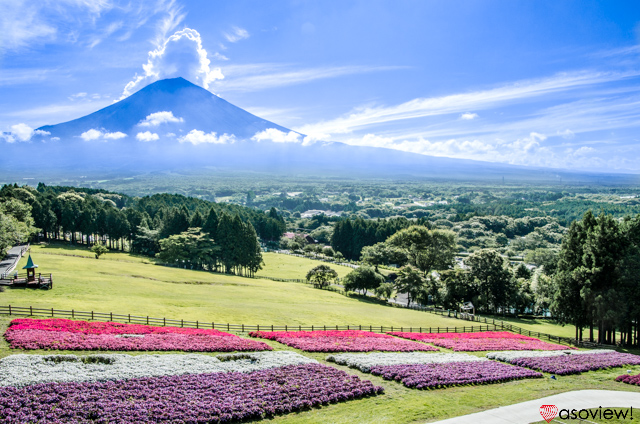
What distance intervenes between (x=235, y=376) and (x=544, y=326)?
42.9 metres

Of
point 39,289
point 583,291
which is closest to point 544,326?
point 583,291

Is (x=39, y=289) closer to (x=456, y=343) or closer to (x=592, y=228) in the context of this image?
(x=456, y=343)

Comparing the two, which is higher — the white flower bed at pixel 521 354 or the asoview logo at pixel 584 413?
the asoview logo at pixel 584 413

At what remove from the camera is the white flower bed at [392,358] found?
2147 centimetres

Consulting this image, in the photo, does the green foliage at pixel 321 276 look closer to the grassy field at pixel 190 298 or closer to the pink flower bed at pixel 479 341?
the grassy field at pixel 190 298

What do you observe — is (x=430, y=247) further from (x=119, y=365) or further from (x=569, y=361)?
(x=119, y=365)

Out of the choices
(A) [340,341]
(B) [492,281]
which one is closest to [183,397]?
(A) [340,341]

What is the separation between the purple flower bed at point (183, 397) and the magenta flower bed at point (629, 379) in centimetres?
1416

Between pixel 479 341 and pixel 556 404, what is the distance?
14.7 m

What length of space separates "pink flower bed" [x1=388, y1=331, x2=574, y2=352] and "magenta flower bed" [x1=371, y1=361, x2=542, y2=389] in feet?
19.1

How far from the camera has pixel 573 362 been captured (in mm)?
24625

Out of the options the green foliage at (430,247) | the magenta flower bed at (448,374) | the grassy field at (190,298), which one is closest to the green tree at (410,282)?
the grassy field at (190,298)

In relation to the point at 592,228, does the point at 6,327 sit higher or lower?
lower

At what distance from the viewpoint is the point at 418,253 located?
67.8 meters
